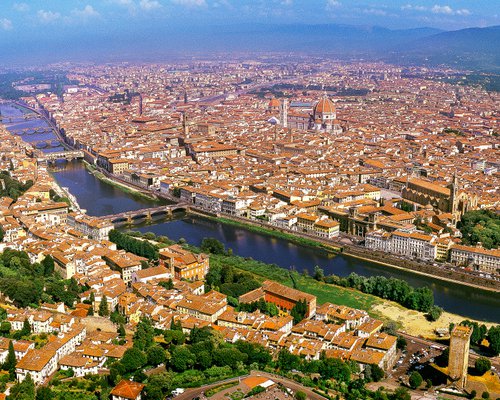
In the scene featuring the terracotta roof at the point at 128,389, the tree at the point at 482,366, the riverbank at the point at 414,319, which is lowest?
the riverbank at the point at 414,319

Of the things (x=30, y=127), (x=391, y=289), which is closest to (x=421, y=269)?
(x=391, y=289)

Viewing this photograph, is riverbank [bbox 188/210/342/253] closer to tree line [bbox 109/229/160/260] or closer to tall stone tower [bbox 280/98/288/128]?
tree line [bbox 109/229/160/260]

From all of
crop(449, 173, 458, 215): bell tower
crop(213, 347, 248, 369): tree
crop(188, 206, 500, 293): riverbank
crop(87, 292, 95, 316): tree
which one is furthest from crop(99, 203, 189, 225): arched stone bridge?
crop(213, 347, 248, 369): tree

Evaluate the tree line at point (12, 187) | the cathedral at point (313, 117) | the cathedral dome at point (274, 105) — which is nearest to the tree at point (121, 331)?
the tree line at point (12, 187)

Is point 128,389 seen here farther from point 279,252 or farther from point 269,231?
point 269,231

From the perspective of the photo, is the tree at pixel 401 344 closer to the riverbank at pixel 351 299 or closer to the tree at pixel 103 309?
the riverbank at pixel 351 299

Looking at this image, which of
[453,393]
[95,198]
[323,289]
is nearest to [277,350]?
[453,393]

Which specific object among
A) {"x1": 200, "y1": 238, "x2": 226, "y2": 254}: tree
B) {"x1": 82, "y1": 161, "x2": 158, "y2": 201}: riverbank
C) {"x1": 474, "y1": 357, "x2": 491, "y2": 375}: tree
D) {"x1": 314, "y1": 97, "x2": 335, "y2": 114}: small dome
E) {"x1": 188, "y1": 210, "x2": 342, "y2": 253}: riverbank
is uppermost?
{"x1": 314, "y1": 97, "x2": 335, "y2": 114}: small dome
